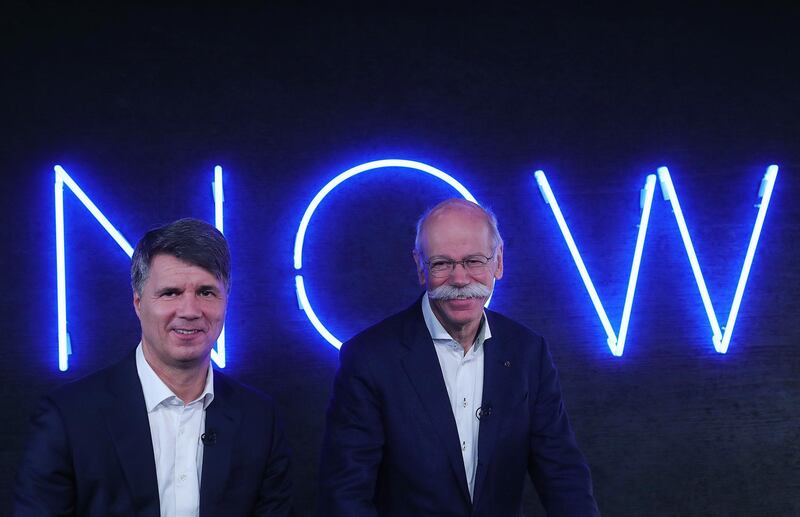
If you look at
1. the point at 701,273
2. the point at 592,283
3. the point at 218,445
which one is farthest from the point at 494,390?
the point at 701,273

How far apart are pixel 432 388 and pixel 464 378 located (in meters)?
0.15

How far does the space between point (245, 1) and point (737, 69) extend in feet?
9.15

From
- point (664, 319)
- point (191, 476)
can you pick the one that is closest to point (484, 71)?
point (664, 319)

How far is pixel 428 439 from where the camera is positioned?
2576mm

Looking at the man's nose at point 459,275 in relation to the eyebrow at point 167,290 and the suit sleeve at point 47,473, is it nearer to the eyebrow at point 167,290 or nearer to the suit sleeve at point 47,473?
the eyebrow at point 167,290

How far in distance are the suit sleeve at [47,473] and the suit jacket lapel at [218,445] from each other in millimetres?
→ 360

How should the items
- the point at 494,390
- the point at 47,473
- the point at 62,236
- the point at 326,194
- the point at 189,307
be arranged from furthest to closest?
the point at 326,194
the point at 62,236
the point at 494,390
the point at 189,307
the point at 47,473

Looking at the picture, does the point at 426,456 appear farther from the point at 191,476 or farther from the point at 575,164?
the point at 575,164

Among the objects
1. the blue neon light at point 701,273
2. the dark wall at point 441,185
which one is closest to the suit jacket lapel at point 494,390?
the dark wall at point 441,185

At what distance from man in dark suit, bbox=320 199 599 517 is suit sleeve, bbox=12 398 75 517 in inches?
31.8

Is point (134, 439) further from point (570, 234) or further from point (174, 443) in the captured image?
point (570, 234)

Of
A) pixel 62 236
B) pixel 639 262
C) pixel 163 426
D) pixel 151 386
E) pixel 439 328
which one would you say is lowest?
pixel 163 426

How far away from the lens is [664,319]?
13.9ft

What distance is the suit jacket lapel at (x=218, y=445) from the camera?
7.25ft
